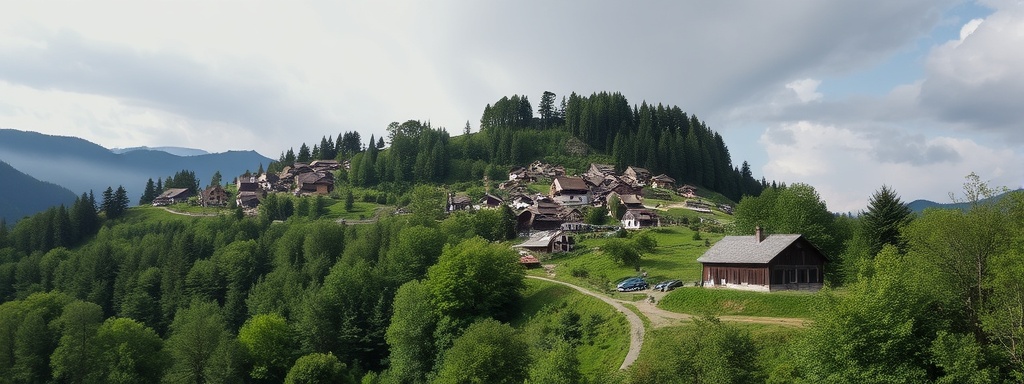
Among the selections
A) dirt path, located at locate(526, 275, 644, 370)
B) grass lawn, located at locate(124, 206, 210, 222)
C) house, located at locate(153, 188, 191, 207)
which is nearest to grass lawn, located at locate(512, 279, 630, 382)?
dirt path, located at locate(526, 275, 644, 370)

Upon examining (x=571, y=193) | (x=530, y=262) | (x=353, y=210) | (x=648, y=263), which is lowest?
(x=530, y=262)

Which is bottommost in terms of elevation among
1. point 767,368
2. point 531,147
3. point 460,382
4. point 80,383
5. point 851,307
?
point 80,383

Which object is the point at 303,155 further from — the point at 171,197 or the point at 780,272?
the point at 780,272

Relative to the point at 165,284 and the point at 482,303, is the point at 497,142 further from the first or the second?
the point at 482,303

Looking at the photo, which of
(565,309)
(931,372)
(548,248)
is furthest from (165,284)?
(931,372)

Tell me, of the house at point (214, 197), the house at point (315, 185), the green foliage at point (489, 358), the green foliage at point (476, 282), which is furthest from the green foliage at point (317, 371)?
the house at point (214, 197)

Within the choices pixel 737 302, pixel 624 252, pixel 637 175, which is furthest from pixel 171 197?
A: pixel 737 302

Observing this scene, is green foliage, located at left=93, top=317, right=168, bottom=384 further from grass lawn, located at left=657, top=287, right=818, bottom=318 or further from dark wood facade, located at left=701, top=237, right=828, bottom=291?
dark wood facade, located at left=701, top=237, right=828, bottom=291
